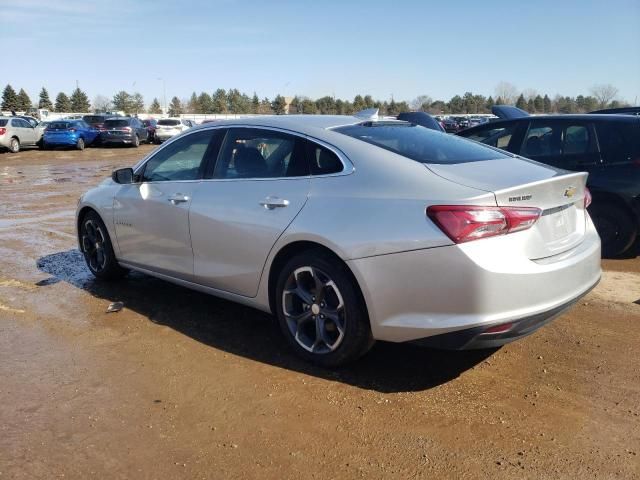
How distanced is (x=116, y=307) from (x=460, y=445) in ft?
10.8

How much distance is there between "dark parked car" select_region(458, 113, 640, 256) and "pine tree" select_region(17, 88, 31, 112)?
92.8 meters

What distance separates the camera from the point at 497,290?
119 inches

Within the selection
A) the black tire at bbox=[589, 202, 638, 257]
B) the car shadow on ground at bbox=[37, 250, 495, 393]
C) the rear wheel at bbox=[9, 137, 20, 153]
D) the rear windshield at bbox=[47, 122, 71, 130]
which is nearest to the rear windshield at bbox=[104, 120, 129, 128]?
the rear windshield at bbox=[47, 122, 71, 130]

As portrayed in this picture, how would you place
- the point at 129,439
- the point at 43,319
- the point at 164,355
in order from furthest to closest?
the point at 43,319
the point at 164,355
the point at 129,439

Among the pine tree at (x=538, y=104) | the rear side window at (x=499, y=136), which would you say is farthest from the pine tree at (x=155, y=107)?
the rear side window at (x=499, y=136)

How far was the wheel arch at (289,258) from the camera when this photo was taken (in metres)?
3.42

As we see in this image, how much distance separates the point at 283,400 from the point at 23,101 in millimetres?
97029

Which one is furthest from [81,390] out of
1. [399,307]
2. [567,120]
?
[567,120]

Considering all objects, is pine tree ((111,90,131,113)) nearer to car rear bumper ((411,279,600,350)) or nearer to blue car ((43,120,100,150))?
blue car ((43,120,100,150))

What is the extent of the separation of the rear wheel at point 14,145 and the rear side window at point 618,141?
2531 cm

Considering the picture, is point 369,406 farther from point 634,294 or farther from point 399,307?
point 634,294

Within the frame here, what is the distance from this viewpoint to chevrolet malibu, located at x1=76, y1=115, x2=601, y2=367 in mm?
3082

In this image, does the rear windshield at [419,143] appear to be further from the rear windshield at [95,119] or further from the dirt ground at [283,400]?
the rear windshield at [95,119]

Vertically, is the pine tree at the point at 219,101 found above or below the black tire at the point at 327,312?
above
